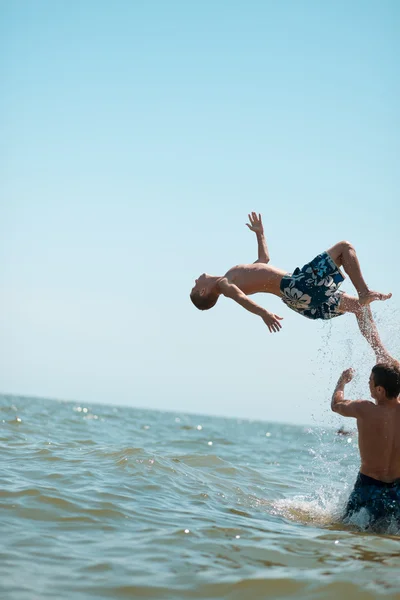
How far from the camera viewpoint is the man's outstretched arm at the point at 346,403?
7.55 meters

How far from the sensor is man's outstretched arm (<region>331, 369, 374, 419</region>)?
755 centimetres

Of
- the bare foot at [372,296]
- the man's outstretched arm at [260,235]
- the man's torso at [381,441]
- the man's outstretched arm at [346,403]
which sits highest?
the man's outstretched arm at [260,235]

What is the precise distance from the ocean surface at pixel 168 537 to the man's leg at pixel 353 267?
236cm

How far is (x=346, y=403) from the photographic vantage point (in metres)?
7.78

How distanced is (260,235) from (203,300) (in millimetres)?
1269

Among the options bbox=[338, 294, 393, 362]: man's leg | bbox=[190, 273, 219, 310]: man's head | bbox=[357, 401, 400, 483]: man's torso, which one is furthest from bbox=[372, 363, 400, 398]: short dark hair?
bbox=[190, 273, 219, 310]: man's head

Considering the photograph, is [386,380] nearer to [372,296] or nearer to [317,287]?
[372,296]

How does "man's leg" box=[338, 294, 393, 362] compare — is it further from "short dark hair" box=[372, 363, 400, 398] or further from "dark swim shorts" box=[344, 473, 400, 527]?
"dark swim shorts" box=[344, 473, 400, 527]

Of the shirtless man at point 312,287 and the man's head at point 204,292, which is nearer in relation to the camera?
the shirtless man at point 312,287

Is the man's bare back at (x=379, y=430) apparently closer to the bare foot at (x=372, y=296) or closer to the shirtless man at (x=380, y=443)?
the shirtless man at (x=380, y=443)

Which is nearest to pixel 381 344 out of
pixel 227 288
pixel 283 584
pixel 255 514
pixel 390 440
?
pixel 390 440

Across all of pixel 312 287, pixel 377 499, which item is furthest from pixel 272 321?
pixel 377 499

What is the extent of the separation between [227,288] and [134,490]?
2.59m

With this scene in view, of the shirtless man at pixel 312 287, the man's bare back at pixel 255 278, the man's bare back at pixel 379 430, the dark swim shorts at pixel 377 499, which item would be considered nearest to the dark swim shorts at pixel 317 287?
the shirtless man at pixel 312 287
